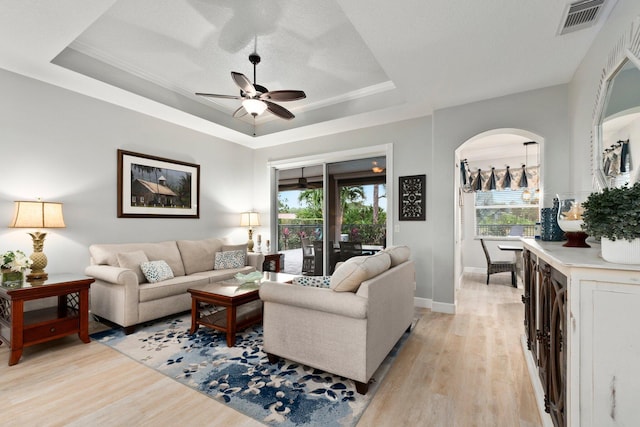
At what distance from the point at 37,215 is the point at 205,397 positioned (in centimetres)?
251

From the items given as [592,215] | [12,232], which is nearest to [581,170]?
[592,215]

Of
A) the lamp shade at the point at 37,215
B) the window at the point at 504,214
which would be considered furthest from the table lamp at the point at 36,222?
the window at the point at 504,214

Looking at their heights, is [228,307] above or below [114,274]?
below

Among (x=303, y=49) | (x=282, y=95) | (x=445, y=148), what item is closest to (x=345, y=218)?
(x=445, y=148)

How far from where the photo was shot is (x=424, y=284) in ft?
13.4

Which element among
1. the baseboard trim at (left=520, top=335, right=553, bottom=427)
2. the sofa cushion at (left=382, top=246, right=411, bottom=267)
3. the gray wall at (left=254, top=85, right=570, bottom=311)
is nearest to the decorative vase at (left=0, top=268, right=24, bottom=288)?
the sofa cushion at (left=382, top=246, right=411, bottom=267)

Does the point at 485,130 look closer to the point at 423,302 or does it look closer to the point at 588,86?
the point at 588,86

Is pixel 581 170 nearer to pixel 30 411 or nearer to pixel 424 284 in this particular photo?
pixel 424 284

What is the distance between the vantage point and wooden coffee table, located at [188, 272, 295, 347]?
2766 millimetres

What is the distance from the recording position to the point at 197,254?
4328 mm

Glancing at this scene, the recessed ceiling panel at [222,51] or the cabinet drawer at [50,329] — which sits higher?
the recessed ceiling panel at [222,51]

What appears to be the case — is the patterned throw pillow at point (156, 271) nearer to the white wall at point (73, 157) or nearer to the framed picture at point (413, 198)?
the white wall at point (73, 157)

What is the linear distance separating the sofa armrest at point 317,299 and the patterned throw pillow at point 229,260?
7.52ft

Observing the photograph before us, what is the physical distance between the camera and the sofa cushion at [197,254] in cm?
419
